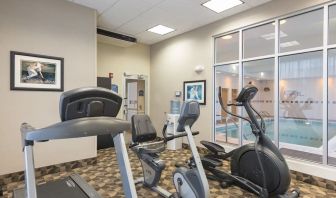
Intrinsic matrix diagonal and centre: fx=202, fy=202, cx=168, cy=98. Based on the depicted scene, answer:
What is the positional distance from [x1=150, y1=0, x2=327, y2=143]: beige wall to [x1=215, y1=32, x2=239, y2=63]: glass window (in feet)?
0.53

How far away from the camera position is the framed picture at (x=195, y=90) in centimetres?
504

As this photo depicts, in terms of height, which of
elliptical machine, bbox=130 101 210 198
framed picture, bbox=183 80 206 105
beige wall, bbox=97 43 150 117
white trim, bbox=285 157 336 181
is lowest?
white trim, bbox=285 157 336 181

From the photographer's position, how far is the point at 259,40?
414cm

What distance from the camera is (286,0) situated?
11.8ft

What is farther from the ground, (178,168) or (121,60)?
(121,60)

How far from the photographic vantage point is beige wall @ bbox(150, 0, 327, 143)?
3857 millimetres

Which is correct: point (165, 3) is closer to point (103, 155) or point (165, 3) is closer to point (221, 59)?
point (221, 59)

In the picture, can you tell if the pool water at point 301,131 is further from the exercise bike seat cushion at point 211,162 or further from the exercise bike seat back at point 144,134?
the exercise bike seat back at point 144,134

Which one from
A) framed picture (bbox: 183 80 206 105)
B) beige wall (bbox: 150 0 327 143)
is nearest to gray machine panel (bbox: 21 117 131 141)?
beige wall (bbox: 150 0 327 143)

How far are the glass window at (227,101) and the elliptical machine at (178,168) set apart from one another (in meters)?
2.18

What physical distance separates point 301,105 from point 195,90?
7.72 feet

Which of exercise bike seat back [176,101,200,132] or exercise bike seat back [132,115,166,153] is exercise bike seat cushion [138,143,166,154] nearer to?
exercise bike seat back [132,115,166,153]

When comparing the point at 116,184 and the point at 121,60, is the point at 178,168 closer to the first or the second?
the point at 116,184

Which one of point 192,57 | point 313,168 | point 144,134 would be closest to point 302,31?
point 313,168
